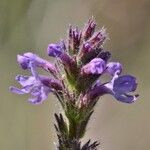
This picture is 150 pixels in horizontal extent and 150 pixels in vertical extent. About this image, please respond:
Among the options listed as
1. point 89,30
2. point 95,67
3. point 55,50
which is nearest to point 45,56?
point 89,30

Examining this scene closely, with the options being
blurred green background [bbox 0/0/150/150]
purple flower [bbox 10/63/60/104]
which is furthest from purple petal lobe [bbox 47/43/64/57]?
blurred green background [bbox 0/0/150/150]

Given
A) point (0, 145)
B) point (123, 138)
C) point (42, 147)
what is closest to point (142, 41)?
point (123, 138)

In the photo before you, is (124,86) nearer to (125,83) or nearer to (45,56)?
(125,83)

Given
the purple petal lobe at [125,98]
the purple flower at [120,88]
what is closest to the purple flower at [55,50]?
the purple flower at [120,88]

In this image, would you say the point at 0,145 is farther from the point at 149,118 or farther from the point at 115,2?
the point at 115,2

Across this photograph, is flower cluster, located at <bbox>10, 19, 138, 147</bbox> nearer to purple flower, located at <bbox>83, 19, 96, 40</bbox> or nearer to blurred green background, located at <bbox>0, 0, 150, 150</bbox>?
purple flower, located at <bbox>83, 19, 96, 40</bbox>
